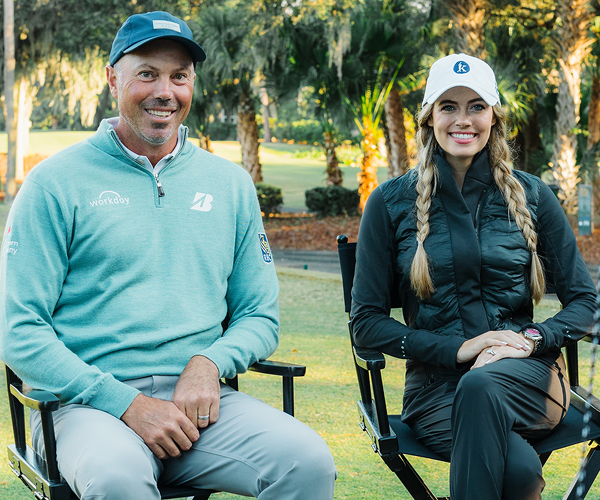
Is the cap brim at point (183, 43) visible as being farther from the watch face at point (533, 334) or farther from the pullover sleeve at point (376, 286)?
the watch face at point (533, 334)

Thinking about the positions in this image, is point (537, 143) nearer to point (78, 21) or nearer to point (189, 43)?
point (78, 21)

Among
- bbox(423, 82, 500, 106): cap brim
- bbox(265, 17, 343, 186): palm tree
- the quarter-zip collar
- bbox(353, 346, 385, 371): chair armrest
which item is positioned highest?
bbox(265, 17, 343, 186): palm tree

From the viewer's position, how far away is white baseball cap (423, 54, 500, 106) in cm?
285

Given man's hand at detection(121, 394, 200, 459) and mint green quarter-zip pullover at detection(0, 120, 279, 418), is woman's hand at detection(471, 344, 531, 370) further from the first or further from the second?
man's hand at detection(121, 394, 200, 459)

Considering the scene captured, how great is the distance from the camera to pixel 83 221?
2.47 meters

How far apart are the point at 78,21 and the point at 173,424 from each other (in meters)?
23.9

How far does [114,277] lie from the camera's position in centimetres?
247

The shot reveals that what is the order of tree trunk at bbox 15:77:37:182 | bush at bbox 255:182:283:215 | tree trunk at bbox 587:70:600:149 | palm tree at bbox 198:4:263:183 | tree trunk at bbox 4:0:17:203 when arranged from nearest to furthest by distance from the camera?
tree trunk at bbox 587:70:600:149, palm tree at bbox 198:4:263:183, bush at bbox 255:182:283:215, tree trunk at bbox 4:0:17:203, tree trunk at bbox 15:77:37:182

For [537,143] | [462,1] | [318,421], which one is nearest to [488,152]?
[318,421]

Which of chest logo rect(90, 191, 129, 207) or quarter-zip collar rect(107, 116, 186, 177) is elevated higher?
quarter-zip collar rect(107, 116, 186, 177)

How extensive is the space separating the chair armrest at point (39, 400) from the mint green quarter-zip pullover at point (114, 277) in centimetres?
10

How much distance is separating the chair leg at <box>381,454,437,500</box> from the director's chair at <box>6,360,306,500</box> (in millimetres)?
377

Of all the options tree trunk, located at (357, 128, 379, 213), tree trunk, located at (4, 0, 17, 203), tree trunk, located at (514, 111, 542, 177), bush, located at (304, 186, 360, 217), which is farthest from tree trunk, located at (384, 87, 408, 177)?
tree trunk, located at (4, 0, 17, 203)

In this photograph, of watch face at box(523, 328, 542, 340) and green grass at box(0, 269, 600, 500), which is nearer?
watch face at box(523, 328, 542, 340)
